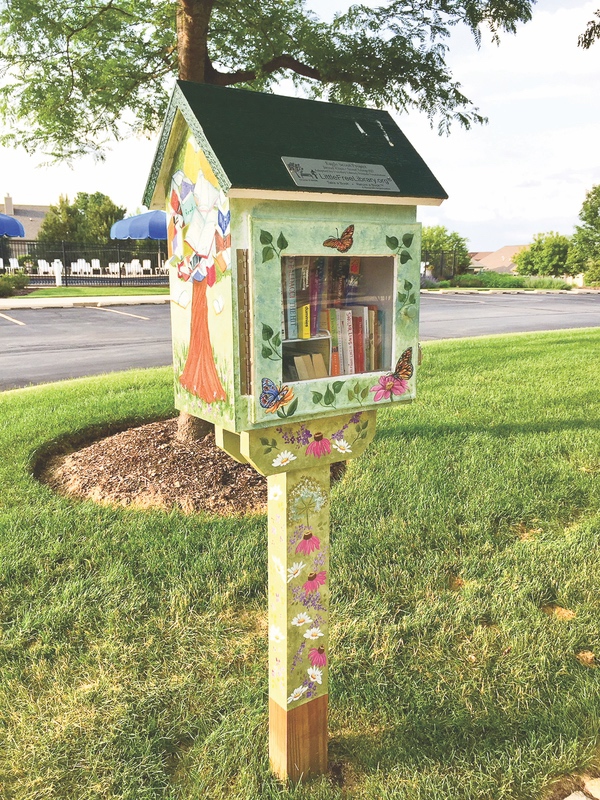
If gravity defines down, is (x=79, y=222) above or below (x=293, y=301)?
above

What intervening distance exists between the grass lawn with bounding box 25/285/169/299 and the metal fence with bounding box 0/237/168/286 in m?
1.67

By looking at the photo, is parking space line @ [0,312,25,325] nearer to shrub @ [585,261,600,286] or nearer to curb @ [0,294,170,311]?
curb @ [0,294,170,311]

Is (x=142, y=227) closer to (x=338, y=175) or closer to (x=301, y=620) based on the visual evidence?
(x=338, y=175)

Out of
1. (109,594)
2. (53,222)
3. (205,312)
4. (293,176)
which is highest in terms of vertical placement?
(53,222)

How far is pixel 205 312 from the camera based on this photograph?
1.98 m

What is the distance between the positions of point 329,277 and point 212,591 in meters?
1.84

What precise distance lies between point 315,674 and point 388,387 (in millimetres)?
1047

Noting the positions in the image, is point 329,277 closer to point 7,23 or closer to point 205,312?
point 205,312

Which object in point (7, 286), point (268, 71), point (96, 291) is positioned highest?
point (268, 71)

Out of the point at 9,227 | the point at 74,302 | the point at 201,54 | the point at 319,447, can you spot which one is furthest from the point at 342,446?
the point at 9,227

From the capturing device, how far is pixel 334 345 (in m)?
2.09

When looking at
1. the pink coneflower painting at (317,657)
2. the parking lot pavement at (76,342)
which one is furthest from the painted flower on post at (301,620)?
the parking lot pavement at (76,342)

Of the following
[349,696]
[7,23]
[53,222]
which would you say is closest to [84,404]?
[7,23]

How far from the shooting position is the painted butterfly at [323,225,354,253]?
1.92 meters
